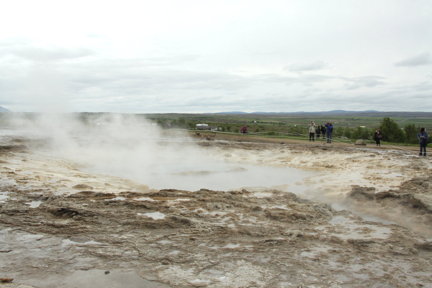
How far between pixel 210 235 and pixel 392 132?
24801mm

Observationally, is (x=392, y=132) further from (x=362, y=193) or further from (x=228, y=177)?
(x=362, y=193)

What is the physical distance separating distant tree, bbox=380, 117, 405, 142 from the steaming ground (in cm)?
1734

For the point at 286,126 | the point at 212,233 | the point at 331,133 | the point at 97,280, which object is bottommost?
the point at 97,280

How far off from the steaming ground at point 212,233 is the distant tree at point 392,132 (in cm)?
1734

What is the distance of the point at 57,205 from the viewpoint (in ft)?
22.4

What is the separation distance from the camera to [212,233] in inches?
221

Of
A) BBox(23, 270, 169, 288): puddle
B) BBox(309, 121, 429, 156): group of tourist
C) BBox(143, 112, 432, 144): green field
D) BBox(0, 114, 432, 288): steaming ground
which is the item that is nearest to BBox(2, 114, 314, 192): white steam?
BBox(0, 114, 432, 288): steaming ground

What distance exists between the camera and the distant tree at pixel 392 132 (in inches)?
1038

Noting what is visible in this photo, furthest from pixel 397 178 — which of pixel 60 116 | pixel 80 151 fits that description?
pixel 60 116

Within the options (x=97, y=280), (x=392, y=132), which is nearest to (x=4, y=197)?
(x=97, y=280)

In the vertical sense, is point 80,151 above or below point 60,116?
below

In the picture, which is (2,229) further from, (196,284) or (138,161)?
(138,161)

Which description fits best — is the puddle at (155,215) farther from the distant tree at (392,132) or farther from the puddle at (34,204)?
the distant tree at (392,132)

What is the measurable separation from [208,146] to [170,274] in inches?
613
